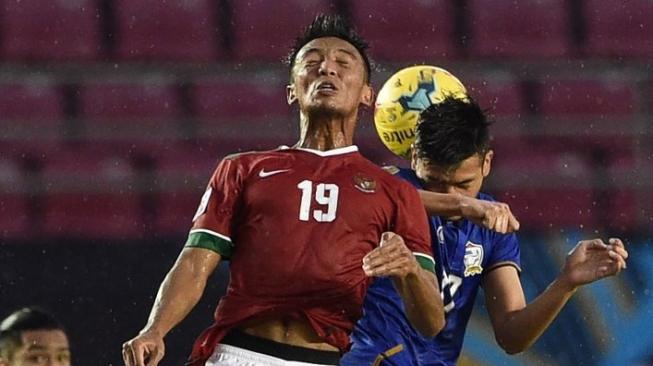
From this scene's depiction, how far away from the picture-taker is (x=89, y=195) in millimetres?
7312

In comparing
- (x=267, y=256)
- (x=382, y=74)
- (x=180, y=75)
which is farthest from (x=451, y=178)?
(x=180, y=75)

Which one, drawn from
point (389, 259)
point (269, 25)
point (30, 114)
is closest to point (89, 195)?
point (30, 114)

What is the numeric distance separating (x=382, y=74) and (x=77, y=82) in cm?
167

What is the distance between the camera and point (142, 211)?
722 centimetres

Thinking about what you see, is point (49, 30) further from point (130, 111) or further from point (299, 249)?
point (299, 249)

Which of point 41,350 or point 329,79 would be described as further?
point 41,350

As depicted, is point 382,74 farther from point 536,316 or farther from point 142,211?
point 536,316

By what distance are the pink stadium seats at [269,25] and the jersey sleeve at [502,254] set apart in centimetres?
364

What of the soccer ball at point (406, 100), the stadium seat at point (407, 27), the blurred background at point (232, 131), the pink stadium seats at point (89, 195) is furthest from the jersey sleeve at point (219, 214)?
the stadium seat at point (407, 27)

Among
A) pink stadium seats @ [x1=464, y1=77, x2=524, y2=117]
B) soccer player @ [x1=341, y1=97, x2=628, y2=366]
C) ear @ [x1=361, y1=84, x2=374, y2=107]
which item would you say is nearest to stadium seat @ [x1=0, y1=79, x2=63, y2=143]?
pink stadium seats @ [x1=464, y1=77, x2=524, y2=117]

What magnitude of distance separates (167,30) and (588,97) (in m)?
2.34

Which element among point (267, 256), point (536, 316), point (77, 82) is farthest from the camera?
point (77, 82)

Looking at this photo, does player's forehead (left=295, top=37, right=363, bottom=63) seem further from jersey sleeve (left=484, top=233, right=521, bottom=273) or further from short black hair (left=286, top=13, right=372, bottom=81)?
jersey sleeve (left=484, top=233, right=521, bottom=273)

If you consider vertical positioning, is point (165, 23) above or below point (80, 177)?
above
